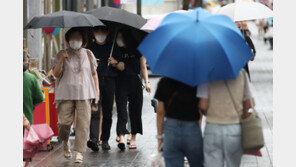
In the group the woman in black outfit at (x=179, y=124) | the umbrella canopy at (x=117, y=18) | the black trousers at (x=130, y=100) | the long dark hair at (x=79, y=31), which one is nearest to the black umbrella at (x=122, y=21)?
the umbrella canopy at (x=117, y=18)

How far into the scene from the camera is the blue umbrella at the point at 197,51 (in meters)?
5.11

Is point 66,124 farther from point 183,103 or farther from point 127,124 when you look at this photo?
point 183,103

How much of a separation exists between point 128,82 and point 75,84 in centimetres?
153

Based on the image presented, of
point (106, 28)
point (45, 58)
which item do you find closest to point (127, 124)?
point (106, 28)

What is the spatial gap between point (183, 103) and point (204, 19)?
70 cm

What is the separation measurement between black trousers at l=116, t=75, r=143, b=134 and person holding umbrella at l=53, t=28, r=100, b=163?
1125mm

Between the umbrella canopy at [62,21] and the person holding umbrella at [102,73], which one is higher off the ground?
the umbrella canopy at [62,21]

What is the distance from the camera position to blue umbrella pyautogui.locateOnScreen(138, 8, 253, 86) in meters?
5.11

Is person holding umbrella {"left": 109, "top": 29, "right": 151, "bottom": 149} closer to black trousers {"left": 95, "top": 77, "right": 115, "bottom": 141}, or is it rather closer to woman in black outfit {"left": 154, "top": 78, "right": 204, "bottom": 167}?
black trousers {"left": 95, "top": 77, "right": 115, "bottom": 141}

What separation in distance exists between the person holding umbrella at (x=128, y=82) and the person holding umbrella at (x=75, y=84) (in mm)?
1036

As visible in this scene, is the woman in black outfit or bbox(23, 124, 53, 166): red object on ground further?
bbox(23, 124, 53, 166): red object on ground

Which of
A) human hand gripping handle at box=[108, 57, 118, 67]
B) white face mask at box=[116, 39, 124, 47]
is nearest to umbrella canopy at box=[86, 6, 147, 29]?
white face mask at box=[116, 39, 124, 47]

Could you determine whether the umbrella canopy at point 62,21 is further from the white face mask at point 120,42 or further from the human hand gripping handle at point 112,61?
the white face mask at point 120,42

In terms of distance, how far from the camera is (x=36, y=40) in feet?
44.5
